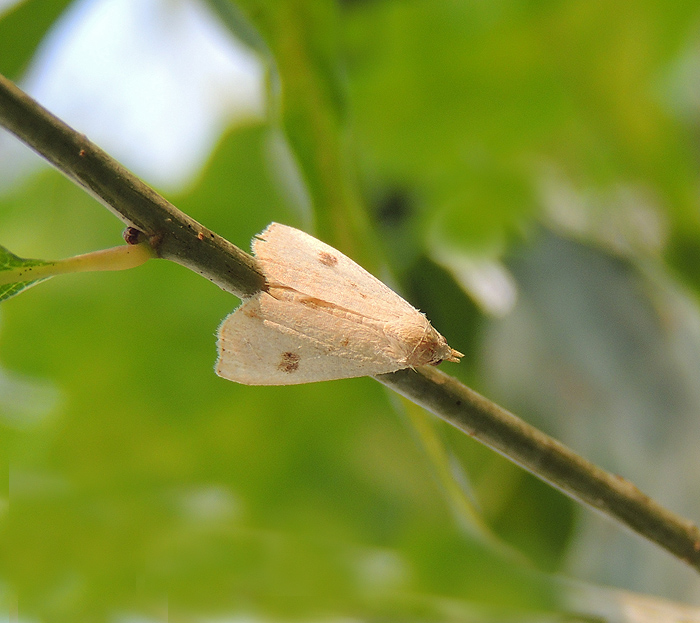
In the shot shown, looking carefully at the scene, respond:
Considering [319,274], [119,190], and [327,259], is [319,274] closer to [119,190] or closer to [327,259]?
[327,259]

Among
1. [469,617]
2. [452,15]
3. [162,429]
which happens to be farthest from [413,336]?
[452,15]

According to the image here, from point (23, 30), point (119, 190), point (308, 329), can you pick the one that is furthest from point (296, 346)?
point (23, 30)

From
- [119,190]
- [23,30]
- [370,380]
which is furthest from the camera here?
[370,380]

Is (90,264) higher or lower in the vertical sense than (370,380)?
lower

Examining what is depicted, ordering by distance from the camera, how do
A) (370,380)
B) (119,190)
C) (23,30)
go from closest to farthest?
(119,190) → (23,30) → (370,380)

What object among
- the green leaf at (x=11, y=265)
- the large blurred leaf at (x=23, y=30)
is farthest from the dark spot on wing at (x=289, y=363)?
the large blurred leaf at (x=23, y=30)

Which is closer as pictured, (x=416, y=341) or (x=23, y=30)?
(x=416, y=341)

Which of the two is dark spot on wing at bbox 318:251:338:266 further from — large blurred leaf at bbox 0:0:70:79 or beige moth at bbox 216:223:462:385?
large blurred leaf at bbox 0:0:70:79
